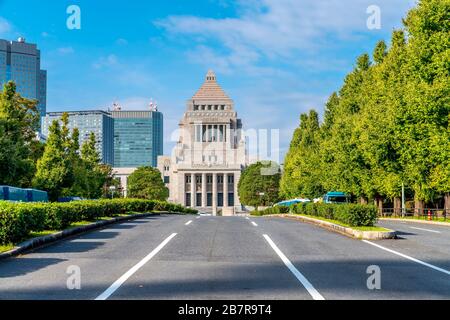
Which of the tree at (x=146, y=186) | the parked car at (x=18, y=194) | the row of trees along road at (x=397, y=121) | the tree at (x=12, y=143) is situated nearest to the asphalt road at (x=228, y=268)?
the row of trees along road at (x=397, y=121)

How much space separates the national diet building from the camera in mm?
154750

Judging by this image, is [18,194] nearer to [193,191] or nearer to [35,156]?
[35,156]

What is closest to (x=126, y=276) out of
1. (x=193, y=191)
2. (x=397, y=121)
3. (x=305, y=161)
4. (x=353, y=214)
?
(x=353, y=214)

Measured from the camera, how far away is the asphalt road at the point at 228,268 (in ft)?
30.0

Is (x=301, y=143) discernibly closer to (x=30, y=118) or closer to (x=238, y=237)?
(x=30, y=118)

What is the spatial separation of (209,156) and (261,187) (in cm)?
4749

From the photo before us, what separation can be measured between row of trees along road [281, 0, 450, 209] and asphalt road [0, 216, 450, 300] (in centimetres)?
1813

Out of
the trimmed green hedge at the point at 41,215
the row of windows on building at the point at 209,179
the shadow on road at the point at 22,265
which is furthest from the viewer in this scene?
the row of windows on building at the point at 209,179

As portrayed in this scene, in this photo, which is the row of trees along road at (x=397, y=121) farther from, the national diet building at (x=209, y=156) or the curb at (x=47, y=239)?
the national diet building at (x=209, y=156)

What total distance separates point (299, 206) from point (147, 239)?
2295 cm

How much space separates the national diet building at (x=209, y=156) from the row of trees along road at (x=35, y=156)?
8169 centimetres

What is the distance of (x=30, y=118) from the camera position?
5384 cm

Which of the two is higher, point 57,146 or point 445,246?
point 57,146
